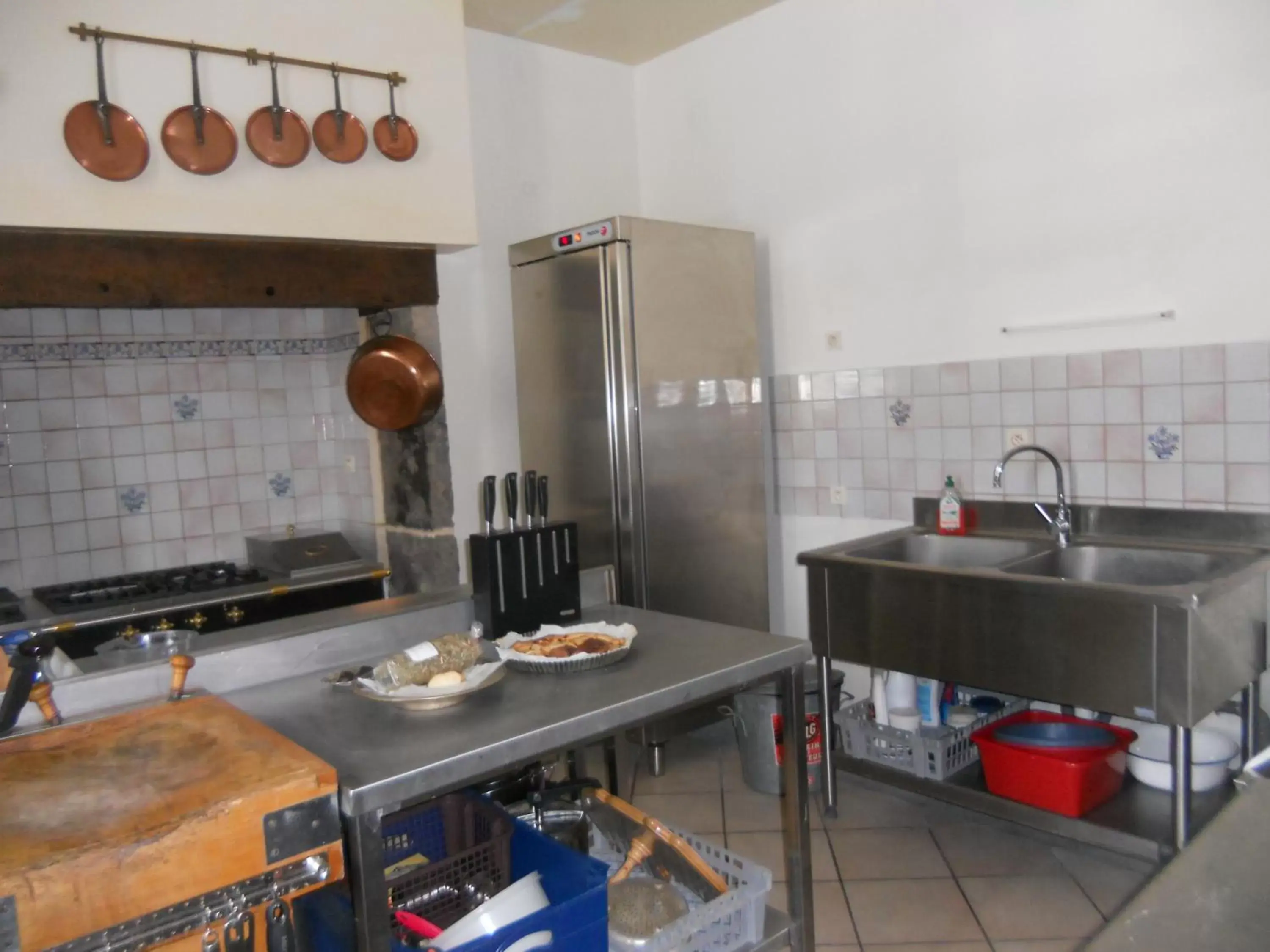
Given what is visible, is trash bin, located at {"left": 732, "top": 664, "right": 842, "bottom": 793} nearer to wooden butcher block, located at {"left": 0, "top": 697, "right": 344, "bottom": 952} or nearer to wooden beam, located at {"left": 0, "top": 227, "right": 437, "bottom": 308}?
wooden beam, located at {"left": 0, "top": 227, "right": 437, "bottom": 308}

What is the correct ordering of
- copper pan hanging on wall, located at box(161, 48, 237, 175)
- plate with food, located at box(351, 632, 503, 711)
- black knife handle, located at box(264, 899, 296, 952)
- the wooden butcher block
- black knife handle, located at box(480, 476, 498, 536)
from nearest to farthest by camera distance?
1. the wooden butcher block
2. black knife handle, located at box(264, 899, 296, 952)
3. plate with food, located at box(351, 632, 503, 711)
4. black knife handle, located at box(480, 476, 498, 536)
5. copper pan hanging on wall, located at box(161, 48, 237, 175)

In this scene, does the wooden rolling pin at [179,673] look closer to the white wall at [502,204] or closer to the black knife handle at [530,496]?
the black knife handle at [530,496]

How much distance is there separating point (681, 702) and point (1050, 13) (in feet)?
7.41

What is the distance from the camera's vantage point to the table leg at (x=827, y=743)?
109 inches

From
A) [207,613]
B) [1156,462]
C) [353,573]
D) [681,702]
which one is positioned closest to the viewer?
[681,702]

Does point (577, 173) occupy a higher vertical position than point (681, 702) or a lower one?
higher

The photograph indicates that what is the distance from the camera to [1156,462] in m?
2.59

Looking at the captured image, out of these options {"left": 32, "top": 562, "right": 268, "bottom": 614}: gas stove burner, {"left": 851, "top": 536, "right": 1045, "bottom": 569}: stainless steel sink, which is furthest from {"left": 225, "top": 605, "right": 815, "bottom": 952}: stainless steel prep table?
{"left": 32, "top": 562, "right": 268, "bottom": 614}: gas stove burner

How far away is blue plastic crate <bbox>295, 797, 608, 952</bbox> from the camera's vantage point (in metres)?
1.44

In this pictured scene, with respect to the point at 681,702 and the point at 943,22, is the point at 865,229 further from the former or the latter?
the point at 681,702

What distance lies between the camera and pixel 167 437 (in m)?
3.55

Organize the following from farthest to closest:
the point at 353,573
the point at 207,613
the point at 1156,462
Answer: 1. the point at 353,573
2. the point at 207,613
3. the point at 1156,462

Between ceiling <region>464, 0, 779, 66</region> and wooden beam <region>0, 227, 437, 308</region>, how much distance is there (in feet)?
3.20

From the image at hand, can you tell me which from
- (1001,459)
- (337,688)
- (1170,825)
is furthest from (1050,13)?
(337,688)
